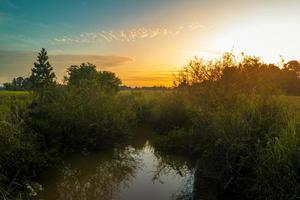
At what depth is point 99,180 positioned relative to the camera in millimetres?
11516

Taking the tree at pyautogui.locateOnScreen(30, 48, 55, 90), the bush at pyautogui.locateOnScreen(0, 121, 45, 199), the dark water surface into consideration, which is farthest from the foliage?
the bush at pyautogui.locateOnScreen(0, 121, 45, 199)

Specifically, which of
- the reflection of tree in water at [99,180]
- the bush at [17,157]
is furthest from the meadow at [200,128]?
the reflection of tree in water at [99,180]

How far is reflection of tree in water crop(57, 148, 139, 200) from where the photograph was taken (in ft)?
32.8

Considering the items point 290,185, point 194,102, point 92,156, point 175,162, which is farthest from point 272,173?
point 194,102

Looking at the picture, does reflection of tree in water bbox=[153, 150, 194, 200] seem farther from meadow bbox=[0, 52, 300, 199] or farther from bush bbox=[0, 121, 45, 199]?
bush bbox=[0, 121, 45, 199]

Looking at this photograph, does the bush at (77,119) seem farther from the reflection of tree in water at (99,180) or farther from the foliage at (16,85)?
the foliage at (16,85)

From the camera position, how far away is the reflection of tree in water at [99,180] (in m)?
9.99

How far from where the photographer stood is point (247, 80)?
14.9 m

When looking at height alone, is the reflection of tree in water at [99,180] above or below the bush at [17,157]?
below

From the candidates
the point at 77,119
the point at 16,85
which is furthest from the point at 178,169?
→ the point at 16,85

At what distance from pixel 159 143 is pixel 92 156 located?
14.7ft

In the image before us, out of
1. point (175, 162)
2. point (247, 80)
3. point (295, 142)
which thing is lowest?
point (175, 162)

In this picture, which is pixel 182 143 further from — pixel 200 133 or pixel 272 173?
pixel 272 173

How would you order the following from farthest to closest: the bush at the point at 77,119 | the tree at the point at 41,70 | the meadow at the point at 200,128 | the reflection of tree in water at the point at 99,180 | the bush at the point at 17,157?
the tree at the point at 41,70
the bush at the point at 77,119
the reflection of tree in water at the point at 99,180
the bush at the point at 17,157
the meadow at the point at 200,128
